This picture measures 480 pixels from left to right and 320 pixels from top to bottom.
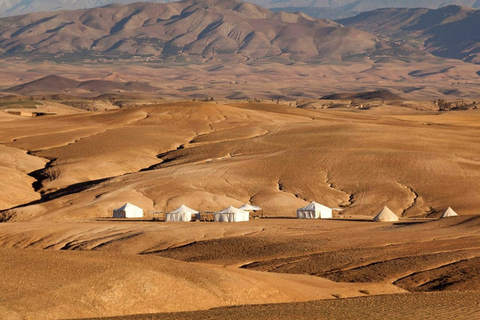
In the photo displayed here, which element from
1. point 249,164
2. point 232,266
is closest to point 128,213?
point 249,164

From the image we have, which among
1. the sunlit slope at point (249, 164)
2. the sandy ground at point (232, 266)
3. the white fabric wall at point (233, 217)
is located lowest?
the sunlit slope at point (249, 164)

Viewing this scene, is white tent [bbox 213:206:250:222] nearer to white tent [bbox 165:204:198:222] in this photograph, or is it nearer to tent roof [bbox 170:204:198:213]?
white tent [bbox 165:204:198:222]

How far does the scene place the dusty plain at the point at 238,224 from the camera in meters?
36.4

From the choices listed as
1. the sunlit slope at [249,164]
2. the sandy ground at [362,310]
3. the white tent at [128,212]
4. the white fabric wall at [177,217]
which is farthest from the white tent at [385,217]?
the sandy ground at [362,310]

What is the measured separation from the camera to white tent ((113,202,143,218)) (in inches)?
2817

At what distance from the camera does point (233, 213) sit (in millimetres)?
68875

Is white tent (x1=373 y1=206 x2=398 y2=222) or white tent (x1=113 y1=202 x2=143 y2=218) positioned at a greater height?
white tent (x1=373 y1=206 x2=398 y2=222)

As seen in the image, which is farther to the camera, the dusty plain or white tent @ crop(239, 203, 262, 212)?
white tent @ crop(239, 203, 262, 212)

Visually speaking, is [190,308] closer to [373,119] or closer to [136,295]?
[136,295]

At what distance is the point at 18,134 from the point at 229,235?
207 feet

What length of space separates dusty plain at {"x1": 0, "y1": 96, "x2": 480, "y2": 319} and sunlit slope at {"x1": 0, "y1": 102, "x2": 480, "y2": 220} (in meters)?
0.25

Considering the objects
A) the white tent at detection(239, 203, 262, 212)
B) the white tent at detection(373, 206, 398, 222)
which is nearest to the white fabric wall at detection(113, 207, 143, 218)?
the white tent at detection(239, 203, 262, 212)

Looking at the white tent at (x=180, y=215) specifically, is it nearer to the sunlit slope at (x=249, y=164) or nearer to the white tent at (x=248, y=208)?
the white tent at (x=248, y=208)

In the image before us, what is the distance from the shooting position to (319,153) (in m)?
95.0
